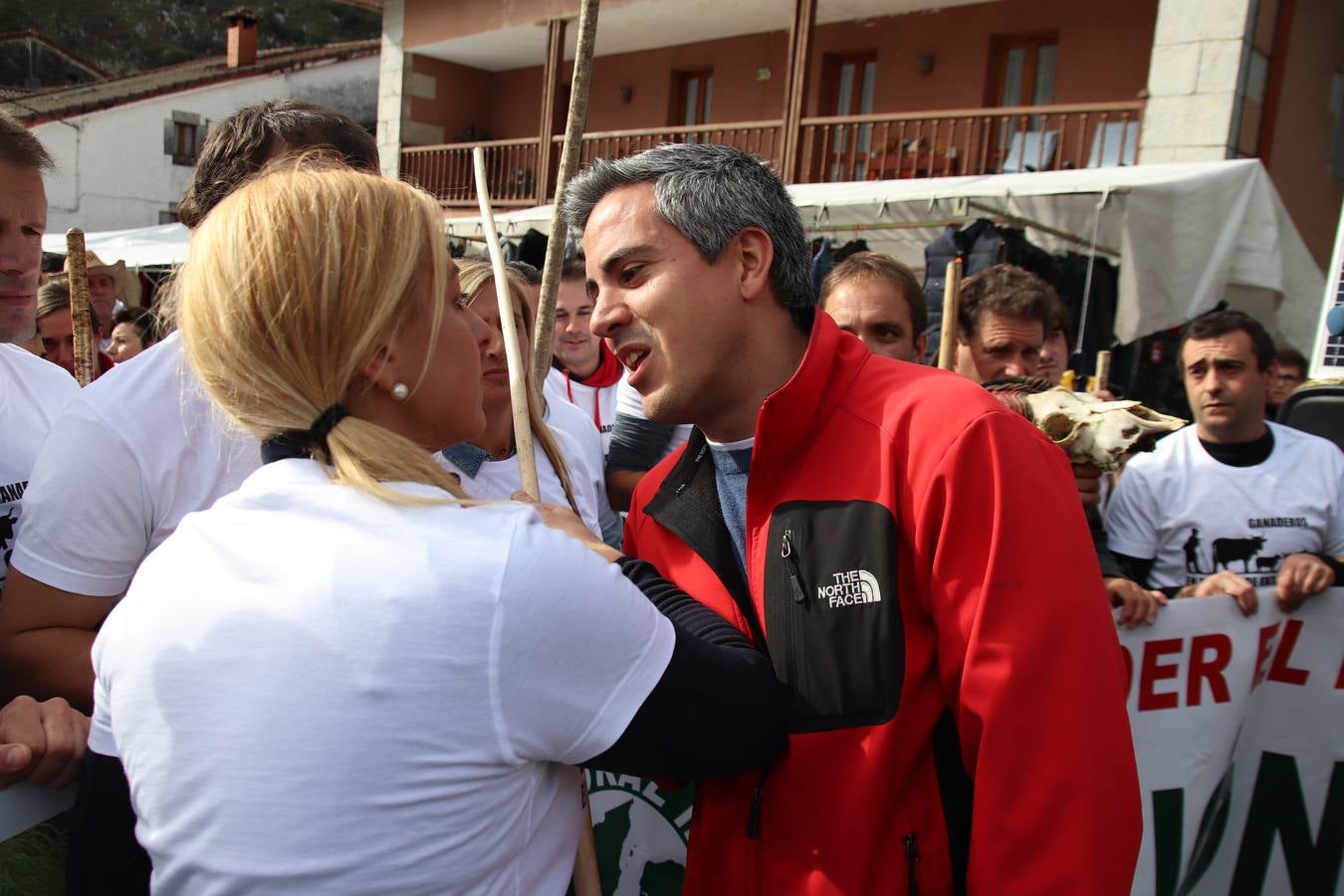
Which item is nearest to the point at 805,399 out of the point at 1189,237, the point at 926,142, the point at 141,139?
the point at 1189,237

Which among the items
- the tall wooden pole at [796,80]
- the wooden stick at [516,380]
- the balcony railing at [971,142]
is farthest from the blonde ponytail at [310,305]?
the tall wooden pole at [796,80]

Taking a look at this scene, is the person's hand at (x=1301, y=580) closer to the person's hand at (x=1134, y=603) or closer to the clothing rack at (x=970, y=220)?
the person's hand at (x=1134, y=603)

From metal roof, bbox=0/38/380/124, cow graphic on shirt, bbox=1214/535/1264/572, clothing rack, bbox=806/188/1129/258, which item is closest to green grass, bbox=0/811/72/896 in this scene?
cow graphic on shirt, bbox=1214/535/1264/572

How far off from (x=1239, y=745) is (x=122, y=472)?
2928mm

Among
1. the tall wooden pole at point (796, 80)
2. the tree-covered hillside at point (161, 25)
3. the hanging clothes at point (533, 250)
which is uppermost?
the tree-covered hillside at point (161, 25)

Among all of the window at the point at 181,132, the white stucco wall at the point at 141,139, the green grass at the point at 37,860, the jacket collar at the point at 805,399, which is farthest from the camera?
the window at the point at 181,132

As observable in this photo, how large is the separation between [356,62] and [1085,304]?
24442 millimetres

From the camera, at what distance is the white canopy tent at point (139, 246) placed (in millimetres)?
14797

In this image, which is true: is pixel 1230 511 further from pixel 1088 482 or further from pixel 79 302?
pixel 79 302

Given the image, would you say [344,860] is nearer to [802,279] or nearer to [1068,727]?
[1068,727]

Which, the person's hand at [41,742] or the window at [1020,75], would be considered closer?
the person's hand at [41,742]

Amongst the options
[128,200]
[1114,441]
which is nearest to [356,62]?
[128,200]

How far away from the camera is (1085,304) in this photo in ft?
23.5

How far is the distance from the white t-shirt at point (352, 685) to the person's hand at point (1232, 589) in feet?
7.59
